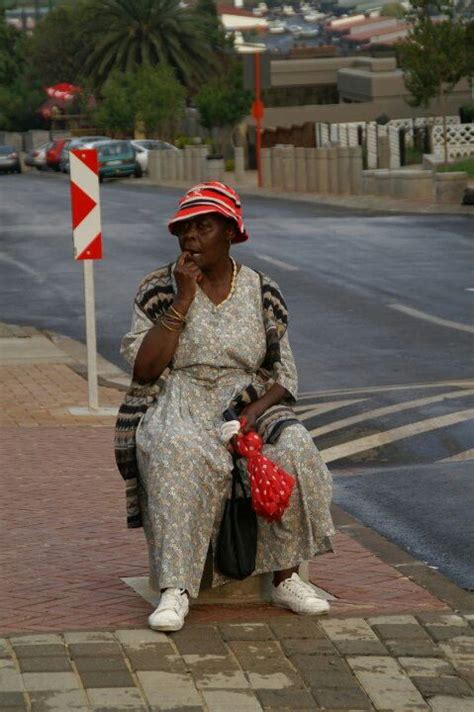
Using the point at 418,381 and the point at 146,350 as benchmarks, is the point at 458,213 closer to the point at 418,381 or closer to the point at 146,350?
the point at 418,381

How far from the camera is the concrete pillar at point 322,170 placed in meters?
40.9

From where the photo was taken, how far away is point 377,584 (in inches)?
281

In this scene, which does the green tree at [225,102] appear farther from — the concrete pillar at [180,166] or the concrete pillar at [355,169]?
the concrete pillar at [355,169]

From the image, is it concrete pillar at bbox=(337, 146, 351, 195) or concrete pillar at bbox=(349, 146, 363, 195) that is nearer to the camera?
concrete pillar at bbox=(349, 146, 363, 195)

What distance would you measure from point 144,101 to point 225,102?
784cm

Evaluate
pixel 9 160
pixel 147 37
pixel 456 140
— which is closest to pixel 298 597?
pixel 456 140

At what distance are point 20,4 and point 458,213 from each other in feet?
318

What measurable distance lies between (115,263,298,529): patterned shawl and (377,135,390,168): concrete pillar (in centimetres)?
3867

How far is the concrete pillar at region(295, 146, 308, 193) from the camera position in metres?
42.5

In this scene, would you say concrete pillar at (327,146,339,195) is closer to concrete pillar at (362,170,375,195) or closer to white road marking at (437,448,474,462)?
concrete pillar at (362,170,375,195)

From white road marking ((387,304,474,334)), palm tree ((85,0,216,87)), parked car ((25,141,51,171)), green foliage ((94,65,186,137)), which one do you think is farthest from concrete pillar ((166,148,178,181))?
white road marking ((387,304,474,334))

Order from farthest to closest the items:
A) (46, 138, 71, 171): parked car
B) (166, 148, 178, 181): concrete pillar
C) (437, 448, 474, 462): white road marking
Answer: (46, 138, 71, 171): parked car < (166, 148, 178, 181): concrete pillar < (437, 448, 474, 462): white road marking

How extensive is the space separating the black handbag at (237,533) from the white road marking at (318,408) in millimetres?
5390

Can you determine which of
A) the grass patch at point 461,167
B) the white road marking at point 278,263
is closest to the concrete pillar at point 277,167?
the grass patch at point 461,167
